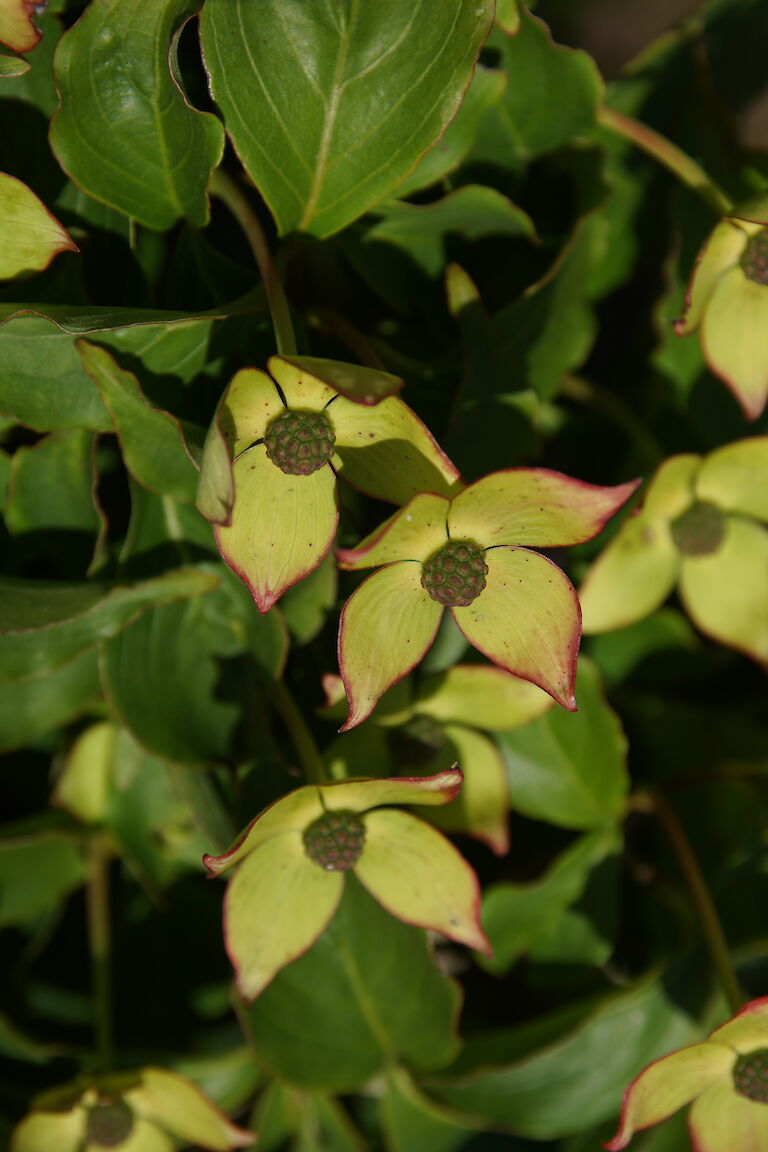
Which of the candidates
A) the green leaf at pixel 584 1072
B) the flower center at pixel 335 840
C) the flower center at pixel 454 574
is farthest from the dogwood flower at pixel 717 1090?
the flower center at pixel 454 574

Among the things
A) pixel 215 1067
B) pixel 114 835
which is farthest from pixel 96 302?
pixel 215 1067

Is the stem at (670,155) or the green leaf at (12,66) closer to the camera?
the green leaf at (12,66)

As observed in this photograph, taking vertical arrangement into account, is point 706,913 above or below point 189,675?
below

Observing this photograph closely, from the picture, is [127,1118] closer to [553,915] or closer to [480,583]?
[553,915]

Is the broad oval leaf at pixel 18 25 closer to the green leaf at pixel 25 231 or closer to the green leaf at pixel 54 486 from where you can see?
the green leaf at pixel 25 231

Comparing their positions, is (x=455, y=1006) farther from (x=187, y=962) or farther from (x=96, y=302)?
(x=96, y=302)

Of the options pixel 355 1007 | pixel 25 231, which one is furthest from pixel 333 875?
pixel 25 231
